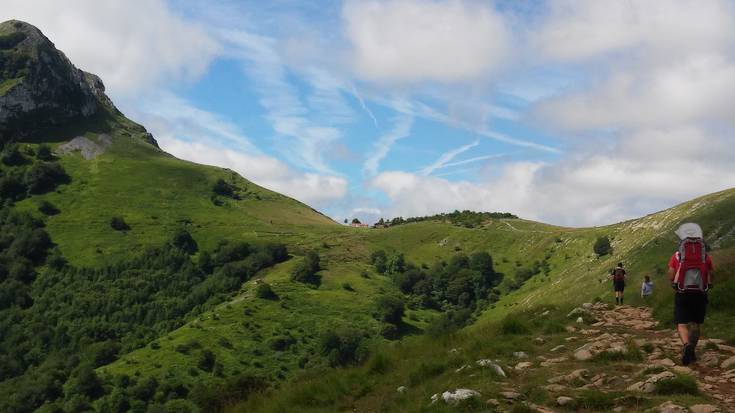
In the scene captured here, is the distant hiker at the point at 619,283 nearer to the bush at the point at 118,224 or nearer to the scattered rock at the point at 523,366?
the scattered rock at the point at 523,366

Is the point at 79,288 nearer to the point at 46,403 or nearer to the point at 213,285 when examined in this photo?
the point at 213,285

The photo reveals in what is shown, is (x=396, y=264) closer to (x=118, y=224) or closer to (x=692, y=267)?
(x=118, y=224)

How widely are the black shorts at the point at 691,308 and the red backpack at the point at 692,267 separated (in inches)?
5.8

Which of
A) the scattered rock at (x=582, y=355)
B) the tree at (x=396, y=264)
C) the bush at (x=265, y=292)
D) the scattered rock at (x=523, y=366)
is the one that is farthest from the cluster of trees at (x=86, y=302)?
the scattered rock at (x=582, y=355)

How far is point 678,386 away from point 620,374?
1610mm

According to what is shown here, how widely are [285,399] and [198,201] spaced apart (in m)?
183

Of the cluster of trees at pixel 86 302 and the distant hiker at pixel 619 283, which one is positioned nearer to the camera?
the distant hiker at pixel 619 283

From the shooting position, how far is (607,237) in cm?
12875

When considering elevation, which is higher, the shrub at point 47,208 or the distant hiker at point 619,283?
the shrub at point 47,208

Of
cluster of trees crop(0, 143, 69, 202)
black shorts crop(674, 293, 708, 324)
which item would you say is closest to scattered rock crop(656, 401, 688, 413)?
black shorts crop(674, 293, 708, 324)

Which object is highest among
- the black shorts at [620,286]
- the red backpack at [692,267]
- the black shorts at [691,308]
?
the red backpack at [692,267]

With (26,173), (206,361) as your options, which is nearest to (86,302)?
(206,361)

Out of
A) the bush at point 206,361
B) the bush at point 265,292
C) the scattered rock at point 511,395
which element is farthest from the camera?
the bush at point 265,292

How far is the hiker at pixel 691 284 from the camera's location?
38.1 feet
